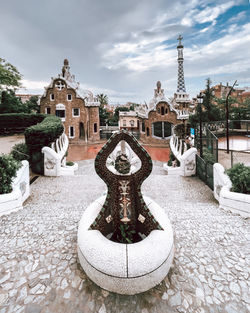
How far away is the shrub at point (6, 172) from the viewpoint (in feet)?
19.7

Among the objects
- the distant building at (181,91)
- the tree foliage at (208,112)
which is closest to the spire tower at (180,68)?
the distant building at (181,91)

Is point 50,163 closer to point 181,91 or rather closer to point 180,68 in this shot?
point 181,91

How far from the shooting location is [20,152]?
1073 centimetres

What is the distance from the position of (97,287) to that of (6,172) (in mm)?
4927

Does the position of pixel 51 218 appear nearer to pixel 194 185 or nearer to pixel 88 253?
pixel 88 253

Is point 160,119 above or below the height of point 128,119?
below

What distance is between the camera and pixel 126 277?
303 cm

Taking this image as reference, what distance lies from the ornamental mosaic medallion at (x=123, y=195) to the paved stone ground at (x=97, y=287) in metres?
0.95

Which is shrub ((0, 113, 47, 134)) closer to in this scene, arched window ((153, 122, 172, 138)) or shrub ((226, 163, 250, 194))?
arched window ((153, 122, 172, 138))

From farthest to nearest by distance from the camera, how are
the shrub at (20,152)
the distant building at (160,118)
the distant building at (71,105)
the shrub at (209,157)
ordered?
the distant building at (71,105) → the distant building at (160,118) → the shrub at (20,152) → the shrub at (209,157)

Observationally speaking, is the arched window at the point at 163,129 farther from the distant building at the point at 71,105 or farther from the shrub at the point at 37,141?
the shrub at the point at 37,141

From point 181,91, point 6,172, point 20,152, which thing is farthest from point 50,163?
point 181,91

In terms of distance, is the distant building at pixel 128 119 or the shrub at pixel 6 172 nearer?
the shrub at pixel 6 172

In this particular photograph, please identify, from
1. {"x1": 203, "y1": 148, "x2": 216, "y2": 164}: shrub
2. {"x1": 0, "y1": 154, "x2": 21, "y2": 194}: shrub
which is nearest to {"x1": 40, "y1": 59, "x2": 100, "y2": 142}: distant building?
{"x1": 203, "y1": 148, "x2": 216, "y2": 164}: shrub
